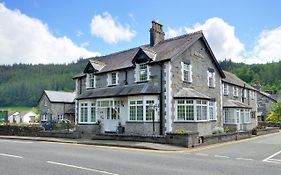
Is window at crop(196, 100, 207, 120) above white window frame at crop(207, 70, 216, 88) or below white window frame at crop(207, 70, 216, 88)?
below

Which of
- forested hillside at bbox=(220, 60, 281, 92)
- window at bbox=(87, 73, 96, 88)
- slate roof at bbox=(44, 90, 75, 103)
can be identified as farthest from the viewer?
forested hillside at bbox=(220, 60, 281, 92)

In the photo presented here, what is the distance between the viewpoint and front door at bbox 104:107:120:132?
93.4ft

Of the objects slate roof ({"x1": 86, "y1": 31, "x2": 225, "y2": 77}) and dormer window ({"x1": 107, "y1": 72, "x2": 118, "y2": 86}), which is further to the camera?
dormer window ({"x1": 107, "y1": 72, "x2": 118, "y2": 86})

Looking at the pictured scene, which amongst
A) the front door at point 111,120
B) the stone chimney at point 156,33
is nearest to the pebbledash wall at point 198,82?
the stone chimney at point 156,33

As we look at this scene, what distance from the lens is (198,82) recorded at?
1117 inches

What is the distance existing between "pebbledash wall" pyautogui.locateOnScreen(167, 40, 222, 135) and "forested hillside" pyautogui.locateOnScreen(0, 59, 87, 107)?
132417 mm

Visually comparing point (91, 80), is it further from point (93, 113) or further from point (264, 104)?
point (264, 104)

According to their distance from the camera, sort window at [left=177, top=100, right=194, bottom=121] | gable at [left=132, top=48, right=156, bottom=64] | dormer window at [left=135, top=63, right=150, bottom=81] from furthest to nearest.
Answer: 1. dormer window at [left=135, top=63, right=150, bottom=81]
2. gable at [left=132, top=48, right=156, bottom=64]
3. window at [left=177, top=100, right=194, bottom=121]

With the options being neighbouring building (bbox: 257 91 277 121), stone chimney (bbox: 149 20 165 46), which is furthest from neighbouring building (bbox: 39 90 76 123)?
neighbouring building (bbox: 257 91 277 121)

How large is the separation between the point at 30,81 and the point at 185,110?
155m

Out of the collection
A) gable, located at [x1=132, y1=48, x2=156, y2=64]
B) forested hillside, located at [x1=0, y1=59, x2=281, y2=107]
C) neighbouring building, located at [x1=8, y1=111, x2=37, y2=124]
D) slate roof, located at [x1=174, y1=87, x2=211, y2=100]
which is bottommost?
neighbouring building, located at [x1=8, y1=111, x2=37, y2=124]

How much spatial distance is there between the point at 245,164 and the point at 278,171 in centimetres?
175

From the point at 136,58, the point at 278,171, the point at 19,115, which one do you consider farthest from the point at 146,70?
the point at 19,115

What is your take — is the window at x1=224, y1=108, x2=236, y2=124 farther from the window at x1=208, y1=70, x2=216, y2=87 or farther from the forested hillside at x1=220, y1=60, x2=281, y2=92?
the forested hillside at x1=220, y1=60, x2=281, y2=92
